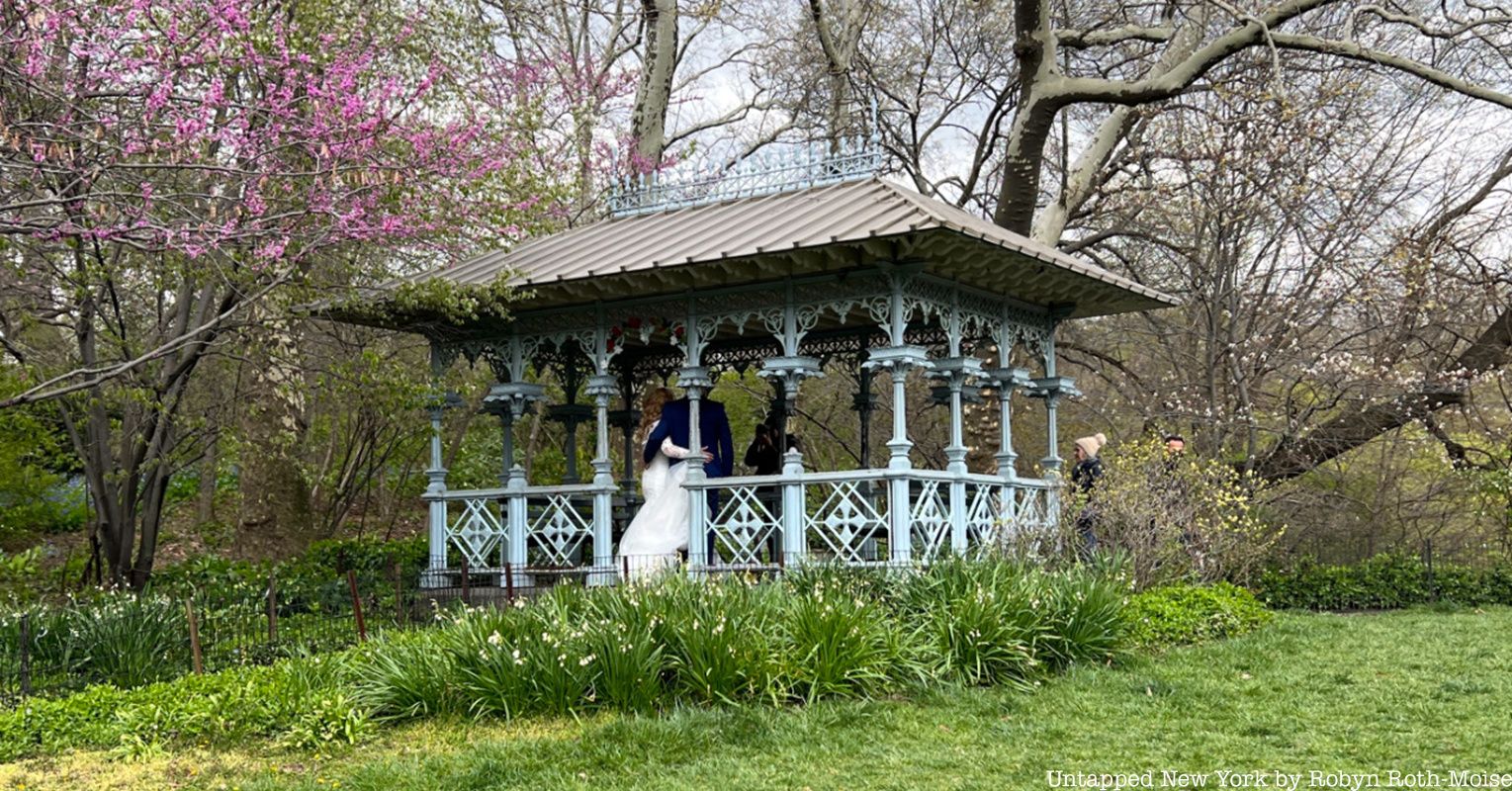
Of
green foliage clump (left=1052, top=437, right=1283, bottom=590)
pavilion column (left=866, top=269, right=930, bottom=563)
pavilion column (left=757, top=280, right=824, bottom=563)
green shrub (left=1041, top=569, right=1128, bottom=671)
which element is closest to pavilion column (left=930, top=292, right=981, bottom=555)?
pavilion column (left=866, top=269, right=930, bottom=563)

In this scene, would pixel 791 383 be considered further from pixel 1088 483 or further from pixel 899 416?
pixel 1088 483

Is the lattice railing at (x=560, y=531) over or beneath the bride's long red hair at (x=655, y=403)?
beneath

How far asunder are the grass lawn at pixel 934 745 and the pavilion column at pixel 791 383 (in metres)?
3.40

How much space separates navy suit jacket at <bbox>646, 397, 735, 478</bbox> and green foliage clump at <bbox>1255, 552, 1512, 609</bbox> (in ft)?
21.9

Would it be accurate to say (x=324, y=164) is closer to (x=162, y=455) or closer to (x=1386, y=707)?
(x=162, y=455)

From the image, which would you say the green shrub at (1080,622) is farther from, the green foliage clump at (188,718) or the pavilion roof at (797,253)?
the green foliage clump at (188,718)

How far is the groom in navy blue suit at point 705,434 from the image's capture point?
13.4 metres

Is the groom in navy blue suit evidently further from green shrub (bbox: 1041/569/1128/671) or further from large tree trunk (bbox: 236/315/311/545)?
large tree trunk (bbox: 236/315/311/545)

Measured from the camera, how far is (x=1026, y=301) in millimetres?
14203

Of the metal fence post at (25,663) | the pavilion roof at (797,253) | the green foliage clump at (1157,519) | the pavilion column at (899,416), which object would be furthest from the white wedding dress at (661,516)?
the metal fence post at (25,663)

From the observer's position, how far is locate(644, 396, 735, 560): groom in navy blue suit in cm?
1335

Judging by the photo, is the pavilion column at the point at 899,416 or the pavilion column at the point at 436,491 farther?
the pavilion column at the point at 436,491

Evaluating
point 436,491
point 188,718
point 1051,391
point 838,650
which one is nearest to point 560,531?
point 436,491

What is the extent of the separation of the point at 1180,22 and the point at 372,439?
42.1ft
